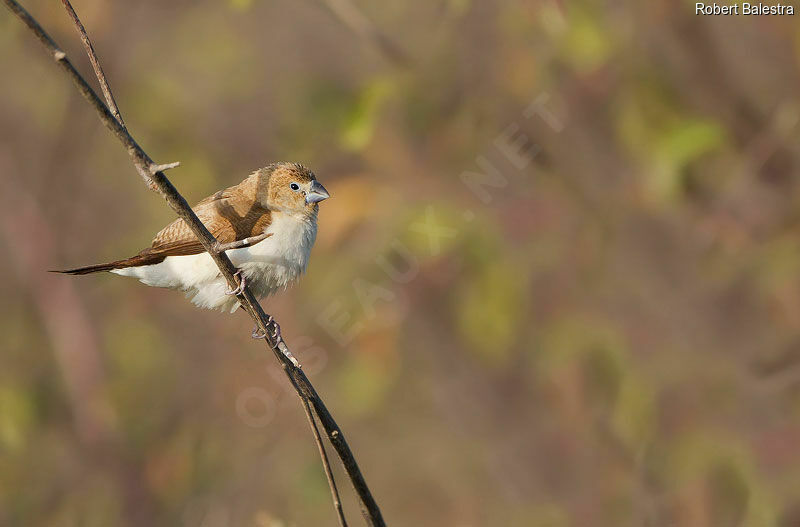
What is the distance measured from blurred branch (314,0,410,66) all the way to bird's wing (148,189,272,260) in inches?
117

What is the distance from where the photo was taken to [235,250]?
284 cm

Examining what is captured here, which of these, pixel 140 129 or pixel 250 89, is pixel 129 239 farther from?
pixel 250 89

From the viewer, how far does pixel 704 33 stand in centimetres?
557

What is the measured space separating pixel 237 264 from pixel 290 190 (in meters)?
0.58

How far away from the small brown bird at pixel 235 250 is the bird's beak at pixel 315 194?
0.10ft

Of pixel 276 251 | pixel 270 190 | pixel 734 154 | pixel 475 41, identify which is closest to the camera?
pixel 276 251

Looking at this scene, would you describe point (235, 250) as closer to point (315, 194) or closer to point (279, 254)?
point (279, 254)

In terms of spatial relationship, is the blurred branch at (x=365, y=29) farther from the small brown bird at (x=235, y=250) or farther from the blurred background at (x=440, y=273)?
the small brown bird at (x=235, y=250)

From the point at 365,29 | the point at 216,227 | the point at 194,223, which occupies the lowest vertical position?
the point at 194,223

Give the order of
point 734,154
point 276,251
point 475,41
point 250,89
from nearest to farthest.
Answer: point 276,251 < point 734,154 < point 475,41 < point 250,89

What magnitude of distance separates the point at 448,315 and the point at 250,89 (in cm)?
228

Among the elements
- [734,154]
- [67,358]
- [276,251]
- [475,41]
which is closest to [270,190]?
[276,251]

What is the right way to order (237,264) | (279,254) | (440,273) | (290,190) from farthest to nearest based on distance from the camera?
(440,273), (290,190), (279,254), (237,264)

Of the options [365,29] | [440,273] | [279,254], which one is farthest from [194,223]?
[365,29]
